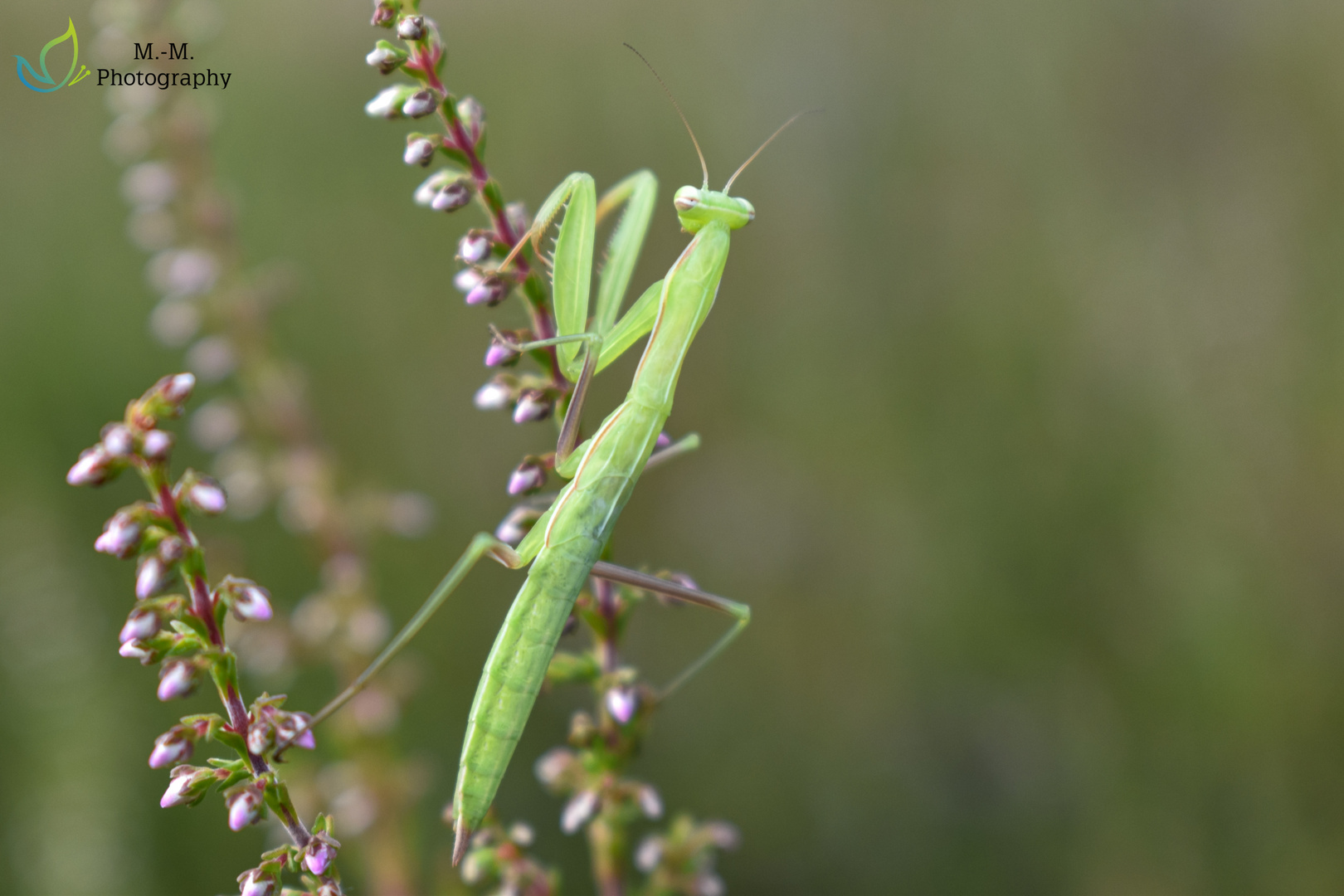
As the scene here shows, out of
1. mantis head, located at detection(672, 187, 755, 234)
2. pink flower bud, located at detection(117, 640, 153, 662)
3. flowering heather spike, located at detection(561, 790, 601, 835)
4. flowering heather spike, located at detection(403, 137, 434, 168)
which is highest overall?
flowering heather spike, located at detection(403, 137, 434, 168)

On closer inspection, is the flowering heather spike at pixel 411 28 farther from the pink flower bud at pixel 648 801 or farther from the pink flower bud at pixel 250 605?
the pink flower bud at pixel 648 801

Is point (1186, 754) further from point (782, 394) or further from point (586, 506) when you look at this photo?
point (586, 506)

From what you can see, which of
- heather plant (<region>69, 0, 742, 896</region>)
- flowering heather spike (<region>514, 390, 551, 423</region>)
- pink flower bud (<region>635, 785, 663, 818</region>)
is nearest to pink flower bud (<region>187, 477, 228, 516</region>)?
heather plant (<region>69, 0, 742, 896</region>)

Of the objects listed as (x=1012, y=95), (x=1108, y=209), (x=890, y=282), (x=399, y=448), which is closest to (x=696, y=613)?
(x=399, y=448)

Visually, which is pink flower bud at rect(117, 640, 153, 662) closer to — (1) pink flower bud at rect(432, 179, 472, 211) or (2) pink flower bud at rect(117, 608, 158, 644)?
(2) pink flower bud at rect(117, 608, 158, 644)

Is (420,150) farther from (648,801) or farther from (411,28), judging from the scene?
(648,801)

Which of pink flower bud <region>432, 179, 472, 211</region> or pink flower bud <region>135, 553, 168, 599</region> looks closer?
pink flower bud <region>135, 553, 168, 599</region>
